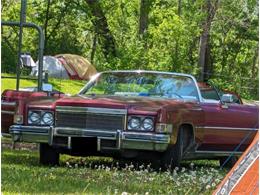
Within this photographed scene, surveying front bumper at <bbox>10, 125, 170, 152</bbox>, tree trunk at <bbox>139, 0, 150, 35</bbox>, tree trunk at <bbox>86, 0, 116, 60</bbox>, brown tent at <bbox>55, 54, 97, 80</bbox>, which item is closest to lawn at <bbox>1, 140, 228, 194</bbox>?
front bumper at <bbox>10, 125, 170, 152</bbox>

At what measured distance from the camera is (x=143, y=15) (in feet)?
86.5

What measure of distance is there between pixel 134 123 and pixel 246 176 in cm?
370

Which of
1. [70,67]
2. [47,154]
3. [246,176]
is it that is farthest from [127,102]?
[70,67]

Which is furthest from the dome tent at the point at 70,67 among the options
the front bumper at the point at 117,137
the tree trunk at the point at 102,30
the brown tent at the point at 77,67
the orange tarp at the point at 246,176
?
the orange tarp at the point at 246,176

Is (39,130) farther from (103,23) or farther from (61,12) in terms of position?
(103,23)

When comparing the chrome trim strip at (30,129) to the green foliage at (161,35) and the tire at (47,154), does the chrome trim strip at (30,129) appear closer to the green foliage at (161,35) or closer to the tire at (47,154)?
the tire at (47,154)

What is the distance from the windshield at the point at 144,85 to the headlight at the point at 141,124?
0.91m

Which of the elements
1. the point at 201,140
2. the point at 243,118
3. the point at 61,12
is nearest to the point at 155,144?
the point at 201,140

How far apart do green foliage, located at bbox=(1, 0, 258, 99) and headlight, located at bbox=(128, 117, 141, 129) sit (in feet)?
39.9

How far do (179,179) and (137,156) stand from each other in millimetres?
1177

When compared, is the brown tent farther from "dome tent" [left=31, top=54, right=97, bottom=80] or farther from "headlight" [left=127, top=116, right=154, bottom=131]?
"headlight" [left=127, top=116, right=154, bottom=131]

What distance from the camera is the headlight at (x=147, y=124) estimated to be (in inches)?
285

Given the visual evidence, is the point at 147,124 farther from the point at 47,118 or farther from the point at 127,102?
the point at 47,118

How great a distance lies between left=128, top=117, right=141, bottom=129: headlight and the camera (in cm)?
725
